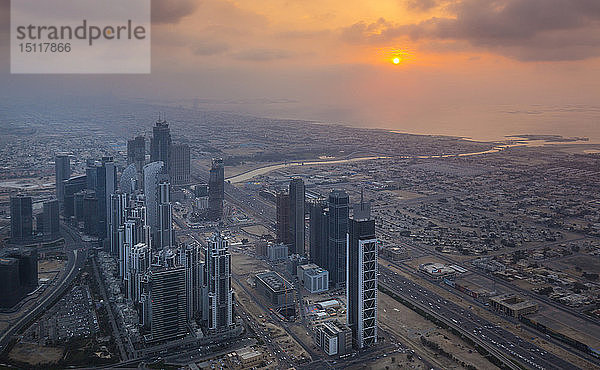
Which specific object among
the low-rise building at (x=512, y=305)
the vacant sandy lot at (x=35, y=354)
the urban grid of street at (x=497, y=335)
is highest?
the low-rise building at (x=512, y=305)

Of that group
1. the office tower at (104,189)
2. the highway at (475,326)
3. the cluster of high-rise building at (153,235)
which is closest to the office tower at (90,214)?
the cluster of high-rise building at (153,235)

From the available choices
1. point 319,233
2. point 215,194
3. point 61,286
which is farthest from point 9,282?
point 215,194

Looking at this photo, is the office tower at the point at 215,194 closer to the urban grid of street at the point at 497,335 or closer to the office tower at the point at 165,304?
the urban grid of street at the point at 497,335

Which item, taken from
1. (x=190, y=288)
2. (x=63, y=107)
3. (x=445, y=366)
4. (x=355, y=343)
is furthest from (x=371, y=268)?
(x=63, y=107)

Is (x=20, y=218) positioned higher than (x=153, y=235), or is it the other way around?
(x=20, y=218)

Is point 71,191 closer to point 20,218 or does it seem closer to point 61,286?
point 20,218

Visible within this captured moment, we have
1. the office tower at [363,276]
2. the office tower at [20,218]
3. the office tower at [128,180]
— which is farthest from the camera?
the office tower at [128,180]
